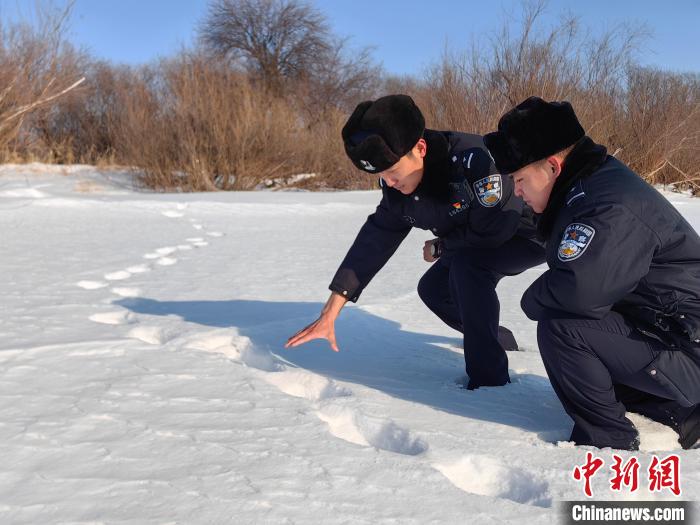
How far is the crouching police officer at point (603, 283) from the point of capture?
4.94 ft

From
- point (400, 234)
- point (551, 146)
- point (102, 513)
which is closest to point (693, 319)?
point (551, 146)

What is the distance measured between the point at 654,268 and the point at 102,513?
1.25 metres

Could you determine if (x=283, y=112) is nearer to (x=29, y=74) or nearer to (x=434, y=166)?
(x=29, y=74)

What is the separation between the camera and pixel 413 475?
1.49 metres

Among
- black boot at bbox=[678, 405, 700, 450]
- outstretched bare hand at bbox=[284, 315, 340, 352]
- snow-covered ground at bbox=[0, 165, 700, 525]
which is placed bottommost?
snow-covered ground at bbox=[0, 165, 700, 525]

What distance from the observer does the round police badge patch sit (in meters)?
1.49

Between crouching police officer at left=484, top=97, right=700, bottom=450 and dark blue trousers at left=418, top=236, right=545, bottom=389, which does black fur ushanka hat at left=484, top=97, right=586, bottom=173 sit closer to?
crouching police officer at left=484, top=97, right=700, bottom=450

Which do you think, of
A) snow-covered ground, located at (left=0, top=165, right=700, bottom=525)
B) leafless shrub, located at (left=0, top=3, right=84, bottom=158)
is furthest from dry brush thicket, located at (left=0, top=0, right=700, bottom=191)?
snow-covered ground, located at (left=0, top=165, right=700, bottom=525)

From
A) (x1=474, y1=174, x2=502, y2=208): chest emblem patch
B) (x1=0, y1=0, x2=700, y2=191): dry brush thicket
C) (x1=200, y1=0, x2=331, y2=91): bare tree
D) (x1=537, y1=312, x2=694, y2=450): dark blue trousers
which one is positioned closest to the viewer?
(x1=537, y1=312, x2=694, y2=450): dark blue trousers

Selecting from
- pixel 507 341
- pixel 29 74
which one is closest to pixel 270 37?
pixel 29 74

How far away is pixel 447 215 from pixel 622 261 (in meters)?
0.78

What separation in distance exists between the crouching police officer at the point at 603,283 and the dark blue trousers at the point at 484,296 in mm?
465

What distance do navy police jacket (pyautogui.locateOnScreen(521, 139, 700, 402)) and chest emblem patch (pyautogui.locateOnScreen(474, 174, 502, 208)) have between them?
44 centimetres

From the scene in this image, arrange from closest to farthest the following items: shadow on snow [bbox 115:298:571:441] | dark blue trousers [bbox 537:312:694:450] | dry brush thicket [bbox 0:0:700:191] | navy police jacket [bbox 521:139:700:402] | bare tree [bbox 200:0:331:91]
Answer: navy police jacket [bbox 521:139:700:402], dark blue trousers [bbox 537:312:694:450], shadow on snow [bbox 115:298:571:441], dry brush thicket [bbox 0:0:700:191], bare tree [bbox 200:0:331:91]
